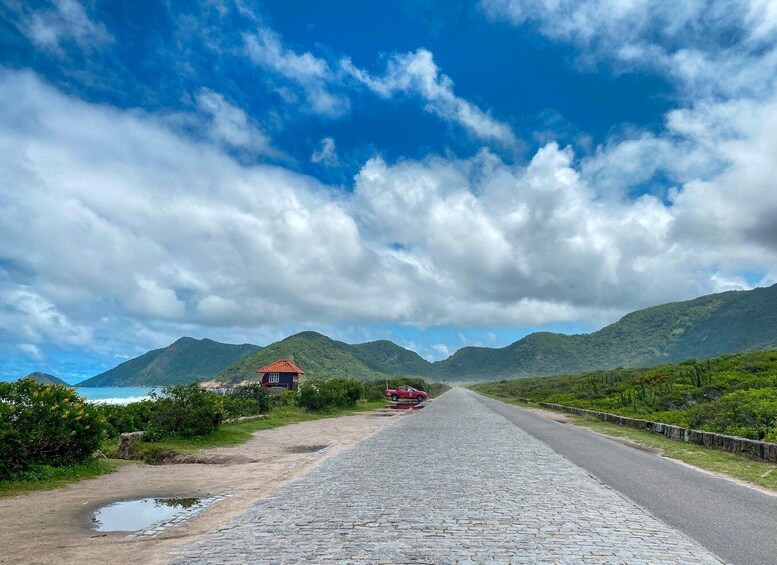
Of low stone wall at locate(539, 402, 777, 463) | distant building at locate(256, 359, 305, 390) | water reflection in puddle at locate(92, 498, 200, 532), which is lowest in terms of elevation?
low stone wall at locate(539, 402, 777, 463)

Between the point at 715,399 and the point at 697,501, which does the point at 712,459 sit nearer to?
the point at 697,501

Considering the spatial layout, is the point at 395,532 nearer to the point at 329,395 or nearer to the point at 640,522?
the point at 640,522

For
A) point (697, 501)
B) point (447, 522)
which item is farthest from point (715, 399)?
point (447, 522)

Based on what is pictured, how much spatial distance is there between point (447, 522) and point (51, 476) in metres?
8.64

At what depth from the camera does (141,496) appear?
9.84 meters

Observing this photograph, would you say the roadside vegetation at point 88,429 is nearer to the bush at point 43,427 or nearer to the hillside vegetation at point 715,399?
the bush at point 43,427

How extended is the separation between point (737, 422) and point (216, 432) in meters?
18.4

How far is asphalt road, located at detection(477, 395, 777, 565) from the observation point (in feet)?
21.0

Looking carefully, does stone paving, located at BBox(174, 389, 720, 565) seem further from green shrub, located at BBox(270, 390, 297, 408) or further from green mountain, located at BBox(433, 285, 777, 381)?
green mountain, located at BBox(433, 285, 777, 381)

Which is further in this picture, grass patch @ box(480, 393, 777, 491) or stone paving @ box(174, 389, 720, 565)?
grass patch @ box(480, 393, 777, 491)

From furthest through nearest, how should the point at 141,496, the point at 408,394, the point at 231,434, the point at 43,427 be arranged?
the point at 408,394 < the point at 231,434 < the point at 43,427 < the point at 141,496

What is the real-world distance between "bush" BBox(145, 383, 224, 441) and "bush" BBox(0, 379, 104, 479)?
16.9 ft

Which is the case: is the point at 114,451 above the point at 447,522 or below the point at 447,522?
above

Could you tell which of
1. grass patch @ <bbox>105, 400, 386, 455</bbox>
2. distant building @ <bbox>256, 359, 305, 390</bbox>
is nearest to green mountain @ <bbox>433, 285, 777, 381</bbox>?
distant building @ <bbox>256, 359, 305, 390</bbox>
